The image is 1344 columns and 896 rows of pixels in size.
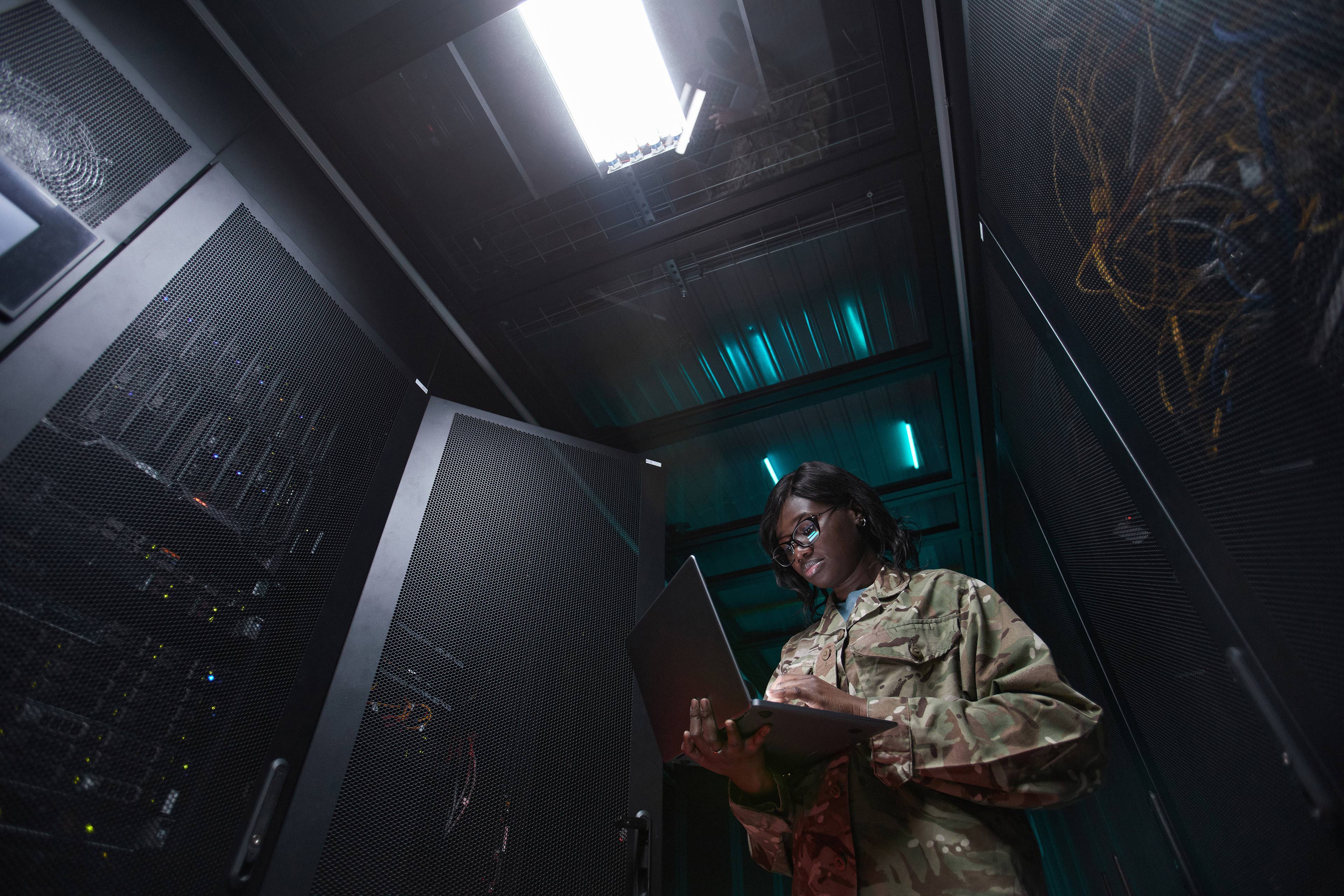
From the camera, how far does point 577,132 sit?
1.77m

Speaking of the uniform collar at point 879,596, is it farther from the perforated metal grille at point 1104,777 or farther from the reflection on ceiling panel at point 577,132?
the reflection on ceiling panel at point 577,132

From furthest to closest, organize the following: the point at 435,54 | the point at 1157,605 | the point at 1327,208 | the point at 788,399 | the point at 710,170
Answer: the point at 788,399 < the point at 710,170 < the point at 435,54 < the point at 1157,605 < the point at 1327,208

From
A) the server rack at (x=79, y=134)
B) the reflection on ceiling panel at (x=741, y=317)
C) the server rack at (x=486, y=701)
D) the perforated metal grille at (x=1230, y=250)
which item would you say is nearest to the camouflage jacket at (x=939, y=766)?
the server rack at (x=486, y=701)

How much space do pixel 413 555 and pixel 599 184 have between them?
1231mm

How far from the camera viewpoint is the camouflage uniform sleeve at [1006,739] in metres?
1.07

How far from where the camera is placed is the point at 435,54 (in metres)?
1.64

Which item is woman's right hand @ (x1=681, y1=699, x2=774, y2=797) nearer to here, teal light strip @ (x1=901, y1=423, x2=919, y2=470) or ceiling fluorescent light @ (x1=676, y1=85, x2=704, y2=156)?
ceiling fluorescent light @ (x1=676, y1=85, x2=704, y2=156)

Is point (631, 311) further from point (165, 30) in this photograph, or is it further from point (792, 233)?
point (165, 30)

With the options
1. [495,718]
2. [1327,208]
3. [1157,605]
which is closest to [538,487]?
[495,718]

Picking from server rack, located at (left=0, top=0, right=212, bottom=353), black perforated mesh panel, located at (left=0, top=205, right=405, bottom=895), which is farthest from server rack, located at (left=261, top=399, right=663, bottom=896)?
server rack, located at (left=0, top=0, right=212, bottom=353)

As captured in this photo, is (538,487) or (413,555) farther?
(538,487)

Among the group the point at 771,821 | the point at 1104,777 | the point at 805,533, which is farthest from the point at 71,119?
the point at 1104,777

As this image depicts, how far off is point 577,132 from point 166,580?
1.48 metres

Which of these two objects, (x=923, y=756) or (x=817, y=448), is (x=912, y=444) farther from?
(x=923, y=756)
